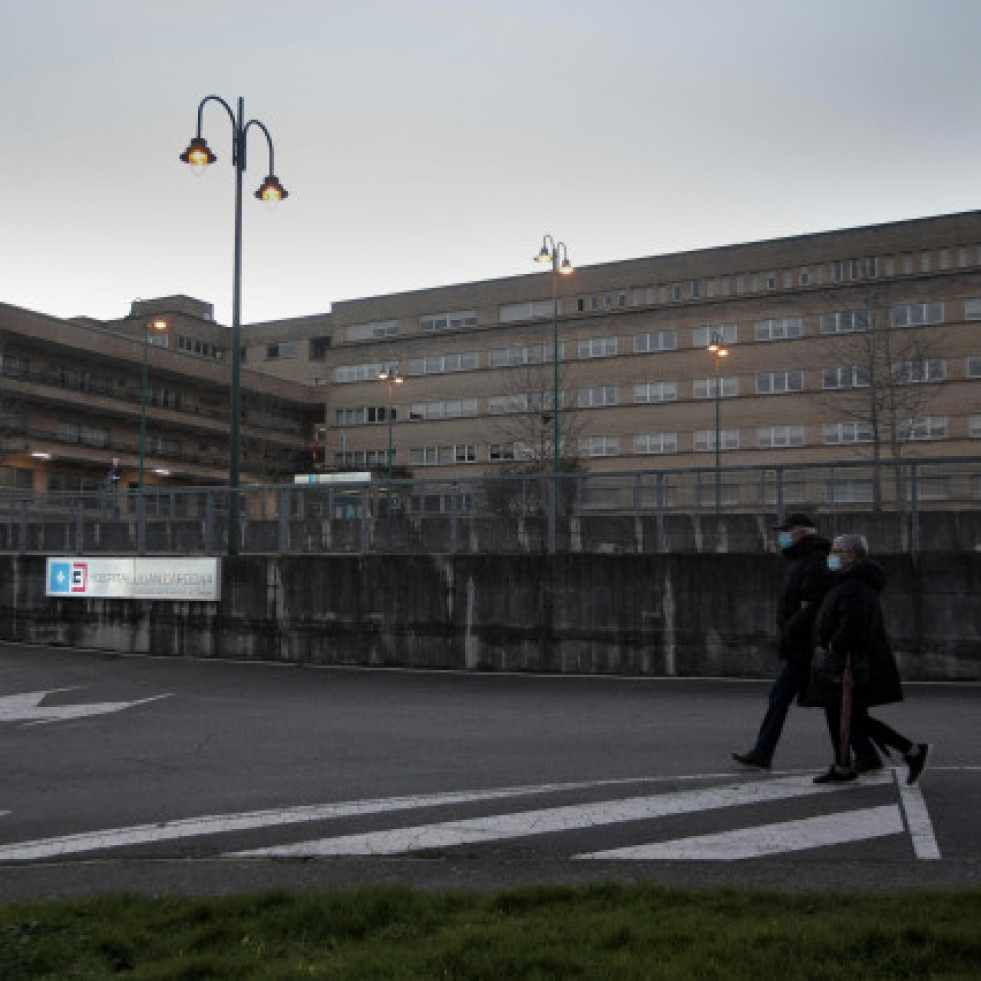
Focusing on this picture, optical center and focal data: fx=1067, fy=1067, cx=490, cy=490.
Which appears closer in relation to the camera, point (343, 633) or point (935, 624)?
point (935, 624)

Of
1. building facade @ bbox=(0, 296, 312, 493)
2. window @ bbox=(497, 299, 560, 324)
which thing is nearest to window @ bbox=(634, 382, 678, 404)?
window @ bbox=(497, 299, 560, 324)

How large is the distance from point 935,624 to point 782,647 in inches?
312

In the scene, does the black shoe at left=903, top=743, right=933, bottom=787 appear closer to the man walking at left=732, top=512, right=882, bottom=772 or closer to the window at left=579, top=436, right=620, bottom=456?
the man walking at left=732, top=512, right=882, bottom=772

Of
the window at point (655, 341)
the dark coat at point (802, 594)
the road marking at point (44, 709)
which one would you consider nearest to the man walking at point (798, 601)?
the dark coat at point (802, 594)

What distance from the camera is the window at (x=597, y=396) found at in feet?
237

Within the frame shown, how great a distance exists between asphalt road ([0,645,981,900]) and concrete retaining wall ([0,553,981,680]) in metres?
1.26

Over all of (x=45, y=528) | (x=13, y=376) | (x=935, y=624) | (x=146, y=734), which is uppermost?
A: (x=13, y=376)

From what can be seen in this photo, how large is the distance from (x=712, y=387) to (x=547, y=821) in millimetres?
64416

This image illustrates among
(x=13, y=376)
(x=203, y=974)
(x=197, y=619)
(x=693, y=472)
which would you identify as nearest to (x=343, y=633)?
(x=197, y=619)

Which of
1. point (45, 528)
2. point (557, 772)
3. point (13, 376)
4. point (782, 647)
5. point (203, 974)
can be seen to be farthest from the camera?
point (13, 376)

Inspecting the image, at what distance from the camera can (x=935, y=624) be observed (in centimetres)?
1455

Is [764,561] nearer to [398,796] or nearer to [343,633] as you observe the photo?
[343,633]

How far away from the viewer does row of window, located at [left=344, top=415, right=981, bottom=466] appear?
197ft

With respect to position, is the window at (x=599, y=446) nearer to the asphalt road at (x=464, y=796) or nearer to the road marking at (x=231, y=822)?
the asphalt road at (x=464, y=796)
